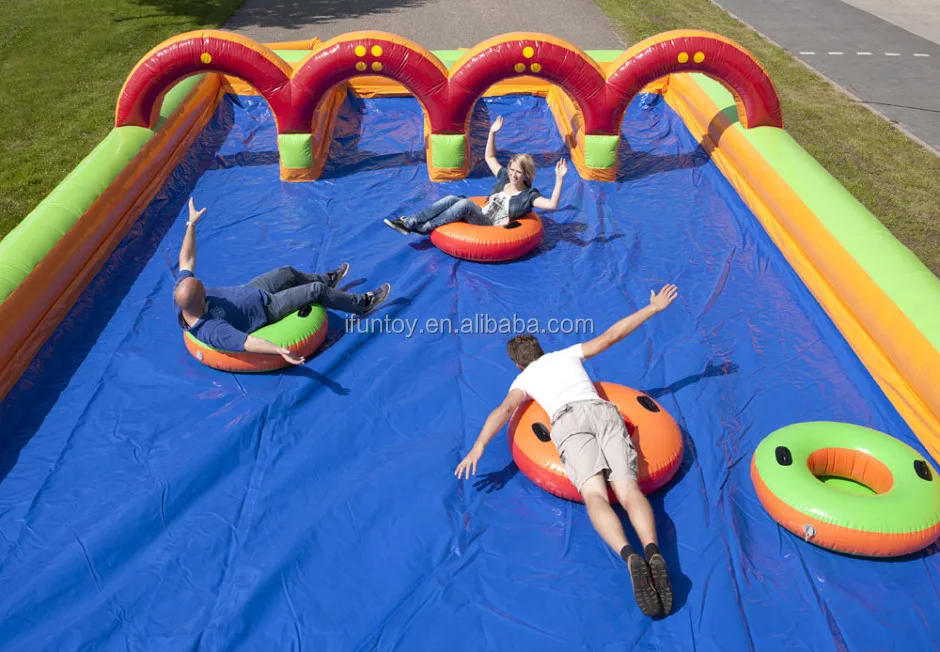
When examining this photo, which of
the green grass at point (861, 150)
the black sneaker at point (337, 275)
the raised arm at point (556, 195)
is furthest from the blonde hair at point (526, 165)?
the green grass at point (861, 150)

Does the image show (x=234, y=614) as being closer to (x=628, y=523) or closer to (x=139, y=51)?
(x=628, y=523)

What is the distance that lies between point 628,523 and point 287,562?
1716 mm

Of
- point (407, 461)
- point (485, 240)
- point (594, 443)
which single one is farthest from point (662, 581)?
point (485, 240)

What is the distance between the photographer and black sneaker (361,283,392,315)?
5.56 meters

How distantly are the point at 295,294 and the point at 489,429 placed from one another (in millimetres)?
1840

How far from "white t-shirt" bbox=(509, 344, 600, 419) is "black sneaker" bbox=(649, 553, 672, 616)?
94 cm

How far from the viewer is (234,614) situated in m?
3.56

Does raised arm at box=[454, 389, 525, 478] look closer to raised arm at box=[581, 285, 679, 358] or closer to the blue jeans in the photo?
raised arm at box=[581, 285, 679, 358]

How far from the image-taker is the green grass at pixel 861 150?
743cm

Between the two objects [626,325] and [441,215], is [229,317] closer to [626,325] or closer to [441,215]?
[441,215]

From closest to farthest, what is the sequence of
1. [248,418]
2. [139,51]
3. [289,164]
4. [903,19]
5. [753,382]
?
[248,418]
[753,382]
[289,164]
[139,51]
[903,19]

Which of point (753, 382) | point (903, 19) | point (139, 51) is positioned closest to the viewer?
point (753, 382)

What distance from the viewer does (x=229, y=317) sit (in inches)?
193

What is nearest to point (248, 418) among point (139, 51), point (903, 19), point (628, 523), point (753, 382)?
point (628, 523)
